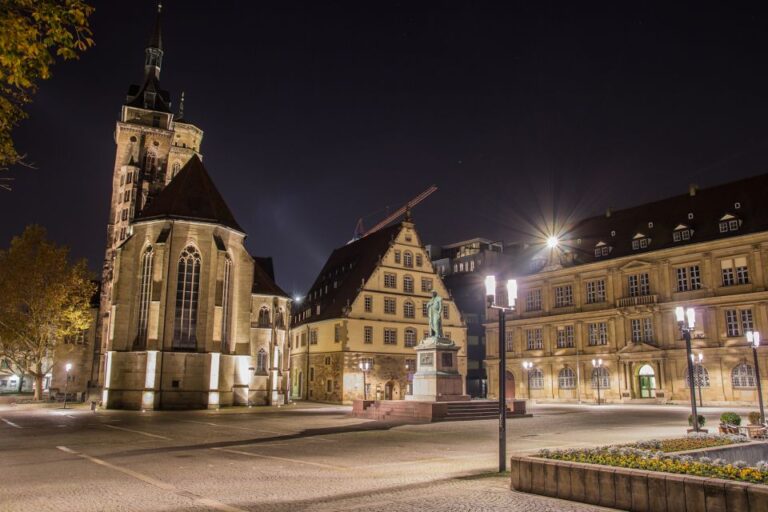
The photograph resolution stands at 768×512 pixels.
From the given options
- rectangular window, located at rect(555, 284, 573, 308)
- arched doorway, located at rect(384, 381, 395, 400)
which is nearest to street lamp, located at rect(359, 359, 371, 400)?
arched doorway, located at rect(384, 381, 395, 400)

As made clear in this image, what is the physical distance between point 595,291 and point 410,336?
19462 mm

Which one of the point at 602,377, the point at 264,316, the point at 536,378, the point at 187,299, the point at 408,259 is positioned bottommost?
the point at 536,378

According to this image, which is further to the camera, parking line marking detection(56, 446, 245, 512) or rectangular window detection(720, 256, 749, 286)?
rectangular window detection(720, 256, 749, 286)

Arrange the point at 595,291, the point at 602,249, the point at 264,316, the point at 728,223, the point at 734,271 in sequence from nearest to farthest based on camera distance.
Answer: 1. the point at 734,271
2. the point at 728,223
3. the point at 264,316
4. the point at 595,291
5. the point at 602,249

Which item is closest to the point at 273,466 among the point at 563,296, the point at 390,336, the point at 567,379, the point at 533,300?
the point at 390,336

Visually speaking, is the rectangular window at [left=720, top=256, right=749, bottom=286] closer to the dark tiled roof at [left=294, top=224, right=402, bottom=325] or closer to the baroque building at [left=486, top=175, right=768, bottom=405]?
the baroque building at [left=486, top=175, right=768, bottom=405]

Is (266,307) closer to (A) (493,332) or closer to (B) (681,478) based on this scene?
(A) (493,332)

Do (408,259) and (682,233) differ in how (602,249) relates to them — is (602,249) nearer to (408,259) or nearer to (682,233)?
(682,233)

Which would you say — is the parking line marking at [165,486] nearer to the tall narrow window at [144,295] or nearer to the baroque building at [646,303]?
the tall narrow window at [144,295]

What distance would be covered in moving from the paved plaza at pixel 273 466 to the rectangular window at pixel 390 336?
30.2m

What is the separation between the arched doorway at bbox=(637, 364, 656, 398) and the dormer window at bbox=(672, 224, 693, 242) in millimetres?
11955

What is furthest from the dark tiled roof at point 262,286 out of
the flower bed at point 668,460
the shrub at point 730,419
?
the flower bed at point 668,460

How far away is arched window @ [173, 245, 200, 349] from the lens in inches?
1682

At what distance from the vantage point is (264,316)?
54.1 metres
